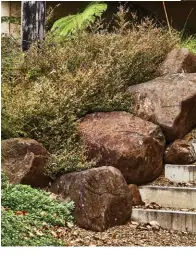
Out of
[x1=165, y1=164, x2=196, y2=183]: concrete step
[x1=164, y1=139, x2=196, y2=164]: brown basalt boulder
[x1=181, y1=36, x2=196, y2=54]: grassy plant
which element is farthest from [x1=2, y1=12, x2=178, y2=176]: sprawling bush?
[x1=165, y1=164, x2=196, y2=183]: concrete step

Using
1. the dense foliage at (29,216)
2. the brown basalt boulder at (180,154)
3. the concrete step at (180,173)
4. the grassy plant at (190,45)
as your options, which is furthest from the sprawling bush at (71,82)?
the concrete step at (180,173)

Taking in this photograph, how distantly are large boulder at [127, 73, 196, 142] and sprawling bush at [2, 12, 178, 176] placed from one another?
16 cm

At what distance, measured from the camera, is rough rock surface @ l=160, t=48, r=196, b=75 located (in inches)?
257

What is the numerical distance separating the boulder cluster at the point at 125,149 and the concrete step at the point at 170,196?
101mm

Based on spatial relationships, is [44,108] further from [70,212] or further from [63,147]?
[70,212]

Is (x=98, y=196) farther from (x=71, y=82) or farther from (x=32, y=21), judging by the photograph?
(x=32, y=21)

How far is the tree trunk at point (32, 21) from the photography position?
248 inches

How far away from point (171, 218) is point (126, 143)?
0.90 meters

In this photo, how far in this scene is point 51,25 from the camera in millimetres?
8680

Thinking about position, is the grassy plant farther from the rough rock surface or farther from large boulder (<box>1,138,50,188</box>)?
large boulder (<box>1,138,50,188</box>)

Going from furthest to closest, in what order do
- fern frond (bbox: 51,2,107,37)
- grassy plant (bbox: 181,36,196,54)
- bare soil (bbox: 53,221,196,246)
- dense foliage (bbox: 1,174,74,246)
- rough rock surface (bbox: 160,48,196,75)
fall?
fern frond (bbox: 51,2,107,37)
grassy plant (bbox: 181,36,196,54)
rough rock surface (bbox: 160,48,196,75)
bare soil (bbox: 53,221,196,246)
dense foliage (bbox: 1,174,74,246)

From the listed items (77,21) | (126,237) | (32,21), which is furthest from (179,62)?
(126,237)

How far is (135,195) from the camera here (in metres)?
5.31
